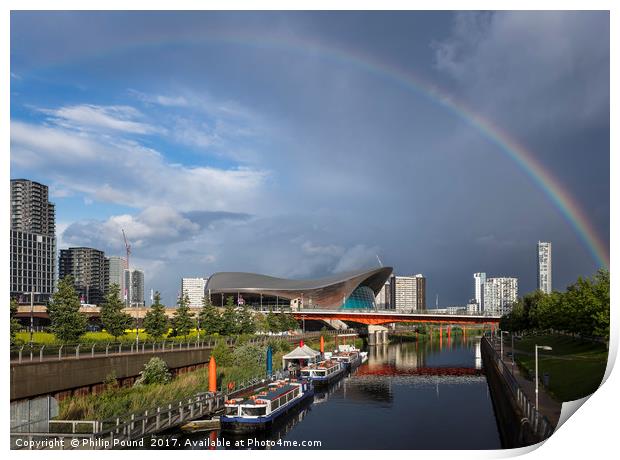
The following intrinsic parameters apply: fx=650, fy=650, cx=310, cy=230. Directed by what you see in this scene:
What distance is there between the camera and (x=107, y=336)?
63000 millimetres

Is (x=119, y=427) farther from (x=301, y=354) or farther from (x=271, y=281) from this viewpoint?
(x=271, y=281)

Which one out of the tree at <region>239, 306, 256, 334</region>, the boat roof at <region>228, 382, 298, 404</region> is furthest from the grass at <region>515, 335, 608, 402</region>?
the tree at <region>239, 306, 256, 334</region>

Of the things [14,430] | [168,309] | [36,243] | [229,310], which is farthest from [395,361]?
[36,243]

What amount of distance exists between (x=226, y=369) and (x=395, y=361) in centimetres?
4448

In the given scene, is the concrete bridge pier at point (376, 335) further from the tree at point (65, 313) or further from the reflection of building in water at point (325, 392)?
the tree at point (65, 313)

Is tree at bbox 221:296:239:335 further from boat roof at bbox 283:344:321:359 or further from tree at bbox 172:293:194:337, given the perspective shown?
boat roof at bbox 283:344:321:359

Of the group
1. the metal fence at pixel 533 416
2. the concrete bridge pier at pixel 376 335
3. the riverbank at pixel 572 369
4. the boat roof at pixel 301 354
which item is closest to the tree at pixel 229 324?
the boat roof at pixel 301 354

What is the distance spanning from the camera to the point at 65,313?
1885 inches

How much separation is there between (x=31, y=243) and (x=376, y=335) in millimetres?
96548

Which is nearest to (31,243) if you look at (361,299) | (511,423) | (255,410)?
(361,299)

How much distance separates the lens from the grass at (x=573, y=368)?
36.1m

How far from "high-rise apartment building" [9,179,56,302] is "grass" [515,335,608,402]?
427 feet
